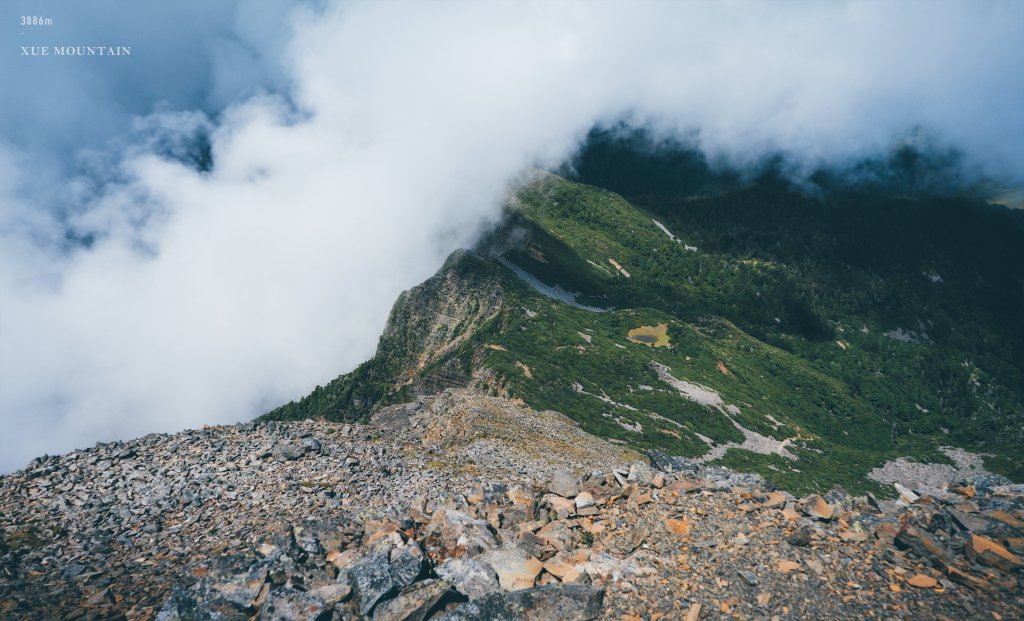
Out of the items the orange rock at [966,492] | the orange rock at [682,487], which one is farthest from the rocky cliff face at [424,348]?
the orange rock at [966,492]

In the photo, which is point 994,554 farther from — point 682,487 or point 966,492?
point 682,487

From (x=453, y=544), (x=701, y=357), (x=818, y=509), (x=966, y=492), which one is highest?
(x=701, y=357)

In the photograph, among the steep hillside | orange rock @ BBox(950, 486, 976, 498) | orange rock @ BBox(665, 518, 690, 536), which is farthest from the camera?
the steep hillside

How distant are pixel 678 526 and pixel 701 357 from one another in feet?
323

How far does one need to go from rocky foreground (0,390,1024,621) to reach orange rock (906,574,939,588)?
0.03 meters

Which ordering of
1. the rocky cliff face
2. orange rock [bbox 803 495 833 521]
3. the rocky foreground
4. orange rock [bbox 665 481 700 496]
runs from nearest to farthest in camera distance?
1. the rocky foreground
2. orange rock [bbox 803 495 833 521]
3. orange rock [bbox 665 481 700 496]
4. the rocky cliff face

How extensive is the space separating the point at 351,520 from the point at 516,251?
115814 mm

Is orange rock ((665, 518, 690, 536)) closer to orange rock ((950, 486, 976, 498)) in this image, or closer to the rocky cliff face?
orange rock ((950, 486, 976, 498))

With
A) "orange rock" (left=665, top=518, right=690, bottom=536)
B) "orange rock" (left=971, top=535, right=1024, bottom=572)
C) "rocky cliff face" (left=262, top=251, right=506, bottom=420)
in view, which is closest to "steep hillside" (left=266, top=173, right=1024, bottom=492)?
"rocky cliff face" (left=262, top=251, right=506, bottom=420)

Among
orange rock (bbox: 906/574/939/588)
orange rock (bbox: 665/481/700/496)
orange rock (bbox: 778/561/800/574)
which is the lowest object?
orange rock (bbox: 906/574/939/588)

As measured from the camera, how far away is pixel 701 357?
110m

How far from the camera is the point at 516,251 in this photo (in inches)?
5192

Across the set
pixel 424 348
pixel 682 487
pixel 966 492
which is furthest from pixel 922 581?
pixel 424 348

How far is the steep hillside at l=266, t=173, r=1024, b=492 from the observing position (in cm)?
7588
